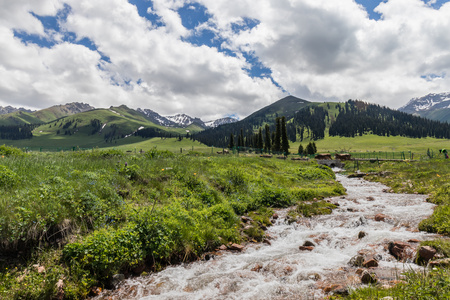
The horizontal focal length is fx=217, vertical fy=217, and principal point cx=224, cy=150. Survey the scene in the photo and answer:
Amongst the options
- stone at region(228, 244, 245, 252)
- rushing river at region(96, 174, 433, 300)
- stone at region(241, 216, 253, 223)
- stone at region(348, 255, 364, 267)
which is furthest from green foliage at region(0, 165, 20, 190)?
stone at region(348, 255, 364, 267)

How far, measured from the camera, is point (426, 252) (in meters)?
6.18

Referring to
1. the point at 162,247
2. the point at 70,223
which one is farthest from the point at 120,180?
the point at 162,247

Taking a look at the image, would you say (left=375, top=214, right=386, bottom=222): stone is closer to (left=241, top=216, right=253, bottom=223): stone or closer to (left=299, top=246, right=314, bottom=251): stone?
(left=299, top=246, right=314, bottom=251): stone

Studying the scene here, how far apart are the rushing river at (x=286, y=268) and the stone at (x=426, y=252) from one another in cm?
42

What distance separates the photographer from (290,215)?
12672 millimetres

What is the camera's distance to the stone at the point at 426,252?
605 centimetres

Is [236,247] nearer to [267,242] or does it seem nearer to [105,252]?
[267,242]

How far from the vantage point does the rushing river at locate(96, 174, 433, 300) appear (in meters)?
5.84

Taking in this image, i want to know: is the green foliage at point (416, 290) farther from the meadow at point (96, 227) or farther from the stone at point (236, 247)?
the meadow at point (96, 227)

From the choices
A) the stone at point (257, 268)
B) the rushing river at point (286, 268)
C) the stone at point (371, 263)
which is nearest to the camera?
the rushing river at point (286, 268)

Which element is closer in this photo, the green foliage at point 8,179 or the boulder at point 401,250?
the boulder at point 401,250

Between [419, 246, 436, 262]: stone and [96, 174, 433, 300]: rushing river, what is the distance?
42cm

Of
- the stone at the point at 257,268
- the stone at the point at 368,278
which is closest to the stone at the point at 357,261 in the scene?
the stone at the point at 368,278

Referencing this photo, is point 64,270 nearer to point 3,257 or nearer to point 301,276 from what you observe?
point 3,257
